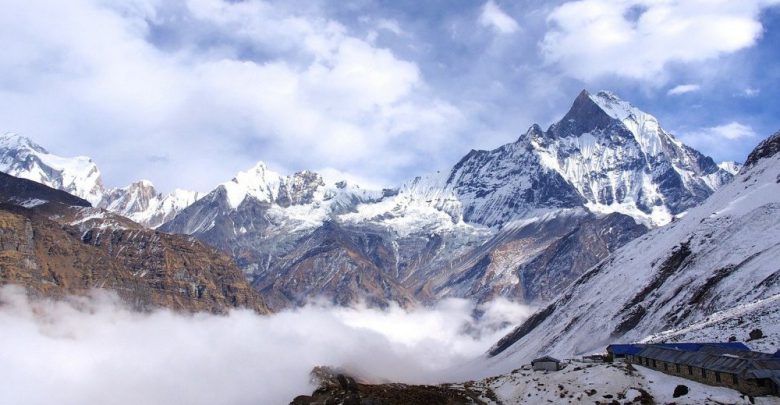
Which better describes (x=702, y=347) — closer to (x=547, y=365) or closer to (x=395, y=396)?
(x=547, y=365)

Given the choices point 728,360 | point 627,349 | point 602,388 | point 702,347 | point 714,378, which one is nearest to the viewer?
point 728,360

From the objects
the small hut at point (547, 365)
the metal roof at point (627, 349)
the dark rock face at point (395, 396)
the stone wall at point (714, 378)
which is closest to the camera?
the stone wall at point (714, 378)

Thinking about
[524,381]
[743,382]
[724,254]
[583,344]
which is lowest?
[743,382]

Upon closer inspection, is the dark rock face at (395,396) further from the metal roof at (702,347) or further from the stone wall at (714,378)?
the metal roof at (702,347)

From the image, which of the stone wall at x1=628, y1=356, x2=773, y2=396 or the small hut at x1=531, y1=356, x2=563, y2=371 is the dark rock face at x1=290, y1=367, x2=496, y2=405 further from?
the stone wall at x1=628, y1=356, x2=773, y2=396

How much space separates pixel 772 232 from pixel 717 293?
29158 millimetres

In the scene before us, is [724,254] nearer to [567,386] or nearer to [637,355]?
[637,355]

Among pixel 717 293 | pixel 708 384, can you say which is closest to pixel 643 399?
pixel 708 384

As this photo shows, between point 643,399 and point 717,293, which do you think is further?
point 717,293

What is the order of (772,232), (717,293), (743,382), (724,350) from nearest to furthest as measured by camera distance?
(743,382)
(724,350)
(717,293)
(772,232)

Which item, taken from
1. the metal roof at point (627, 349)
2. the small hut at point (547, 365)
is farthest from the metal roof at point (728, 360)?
the small hut at point (547, 365)

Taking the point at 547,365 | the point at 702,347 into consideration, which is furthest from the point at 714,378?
the point at 547,365

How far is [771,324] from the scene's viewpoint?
101375 millimetres

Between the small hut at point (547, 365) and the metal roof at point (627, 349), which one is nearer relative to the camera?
the small hut at point (547, 365)
